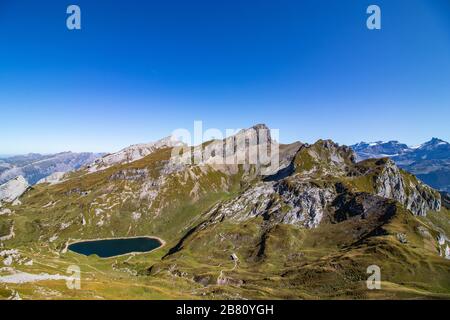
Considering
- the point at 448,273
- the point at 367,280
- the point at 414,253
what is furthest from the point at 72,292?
the point at 414,253
